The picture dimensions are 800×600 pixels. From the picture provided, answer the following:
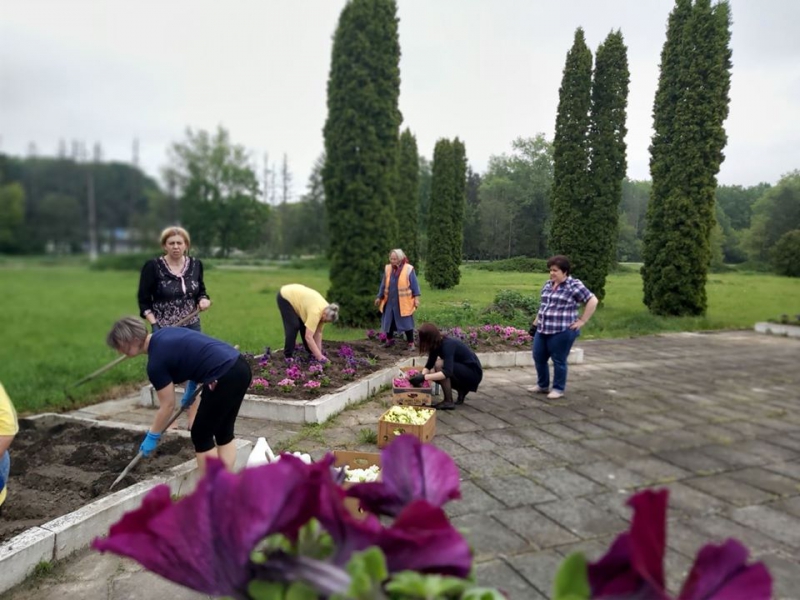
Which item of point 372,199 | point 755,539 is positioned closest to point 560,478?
point 755,539

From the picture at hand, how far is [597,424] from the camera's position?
5.29m

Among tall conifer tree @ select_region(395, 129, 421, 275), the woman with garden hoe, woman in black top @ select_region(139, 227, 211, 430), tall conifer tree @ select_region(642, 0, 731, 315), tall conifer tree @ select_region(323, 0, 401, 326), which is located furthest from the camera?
tall conifer tree @ select_region(642, 0, 731, 315)

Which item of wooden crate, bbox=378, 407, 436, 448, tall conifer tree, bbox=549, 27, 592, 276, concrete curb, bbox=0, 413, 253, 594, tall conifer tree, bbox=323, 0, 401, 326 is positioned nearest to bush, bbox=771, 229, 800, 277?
tall conifer tree, bbox=549, 27, 592, 276

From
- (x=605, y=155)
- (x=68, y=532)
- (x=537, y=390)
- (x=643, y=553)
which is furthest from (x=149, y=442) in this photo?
(x=605, y=155)

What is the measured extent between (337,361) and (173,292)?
8.03 ft

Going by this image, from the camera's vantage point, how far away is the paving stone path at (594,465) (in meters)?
2.80

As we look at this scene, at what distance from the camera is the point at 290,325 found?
6473 millimetres

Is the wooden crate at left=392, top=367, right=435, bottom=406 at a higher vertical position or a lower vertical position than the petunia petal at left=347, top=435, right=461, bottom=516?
lower

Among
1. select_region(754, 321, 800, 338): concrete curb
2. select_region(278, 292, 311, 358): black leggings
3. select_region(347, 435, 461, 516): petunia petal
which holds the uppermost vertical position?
select_region(347, 435, 461, 516): petunia petal

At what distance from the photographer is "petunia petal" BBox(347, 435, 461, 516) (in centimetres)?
71

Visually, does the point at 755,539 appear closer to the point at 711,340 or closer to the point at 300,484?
the point at 300,484

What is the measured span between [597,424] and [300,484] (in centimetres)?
521

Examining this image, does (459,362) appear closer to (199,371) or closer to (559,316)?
(559,316)

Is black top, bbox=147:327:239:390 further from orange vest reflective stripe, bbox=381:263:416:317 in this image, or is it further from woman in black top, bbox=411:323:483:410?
orange vest reflective stripe, bbox=381:263:416:317
